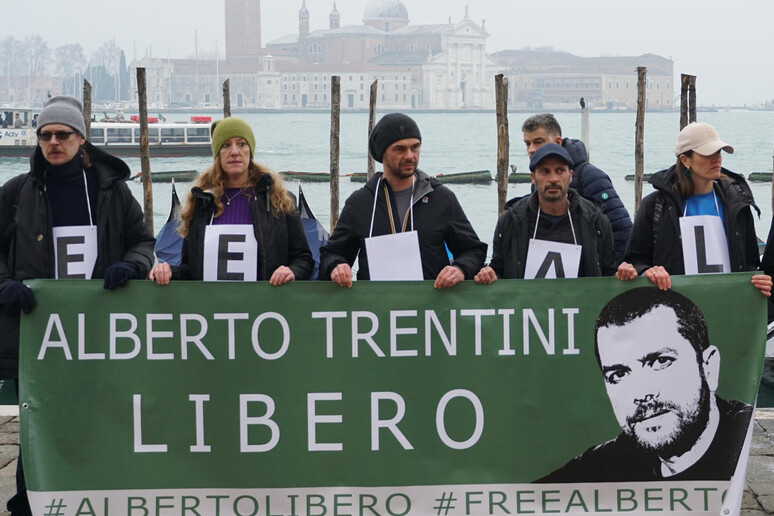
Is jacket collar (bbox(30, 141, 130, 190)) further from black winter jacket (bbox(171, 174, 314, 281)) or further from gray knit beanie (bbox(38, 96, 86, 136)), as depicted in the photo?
black winter jacket (bbox(171, 174, 314, 281))

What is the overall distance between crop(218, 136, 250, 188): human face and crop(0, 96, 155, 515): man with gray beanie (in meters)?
0.37

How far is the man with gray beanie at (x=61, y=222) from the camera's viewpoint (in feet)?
13.6

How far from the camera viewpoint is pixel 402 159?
434 centimetres

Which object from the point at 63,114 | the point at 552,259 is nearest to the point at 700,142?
the point at 552,259

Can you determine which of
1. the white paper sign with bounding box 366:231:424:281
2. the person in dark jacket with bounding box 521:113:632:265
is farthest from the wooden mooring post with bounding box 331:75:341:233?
the white paper sign with bounding box 366:231:424:281

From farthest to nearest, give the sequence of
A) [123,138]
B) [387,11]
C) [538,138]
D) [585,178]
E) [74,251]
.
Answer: [387,11], [123,138], [585,178], [538,138], [74,251]

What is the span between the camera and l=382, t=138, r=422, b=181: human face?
4332 mm

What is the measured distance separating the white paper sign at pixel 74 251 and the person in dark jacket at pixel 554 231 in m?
1.52

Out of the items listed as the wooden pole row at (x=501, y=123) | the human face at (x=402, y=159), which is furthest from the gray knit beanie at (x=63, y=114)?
the wooden pole row at (x=501, y=123)

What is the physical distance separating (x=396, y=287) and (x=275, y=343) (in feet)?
1.58

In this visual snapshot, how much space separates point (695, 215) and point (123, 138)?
146ft

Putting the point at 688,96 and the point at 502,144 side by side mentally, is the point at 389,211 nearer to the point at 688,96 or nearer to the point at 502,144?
the point at 502,144

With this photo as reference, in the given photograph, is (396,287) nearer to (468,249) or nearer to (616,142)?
(468,249)

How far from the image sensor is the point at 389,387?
163 inches
